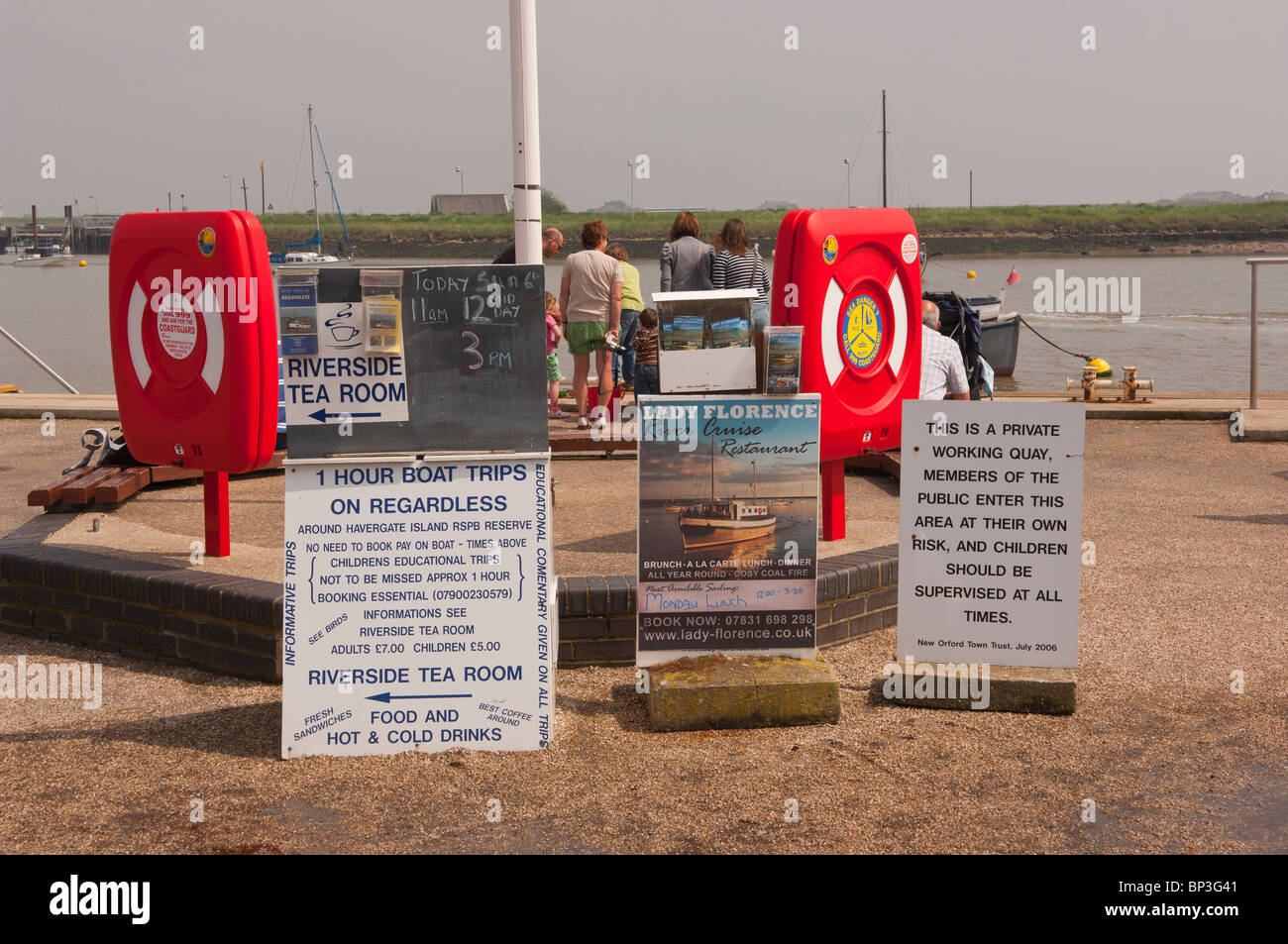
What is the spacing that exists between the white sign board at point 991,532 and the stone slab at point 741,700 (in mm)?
464

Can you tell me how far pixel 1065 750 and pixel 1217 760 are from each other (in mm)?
488

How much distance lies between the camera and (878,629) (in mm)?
6148

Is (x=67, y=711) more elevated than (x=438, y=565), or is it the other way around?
(x=438, y=565)

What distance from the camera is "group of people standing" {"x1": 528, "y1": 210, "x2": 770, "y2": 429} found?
9.90 m

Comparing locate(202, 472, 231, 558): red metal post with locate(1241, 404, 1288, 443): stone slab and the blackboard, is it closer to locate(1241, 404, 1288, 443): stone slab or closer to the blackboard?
the blackboard

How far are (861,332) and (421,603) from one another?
286 centimetres

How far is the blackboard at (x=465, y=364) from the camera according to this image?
481 centimetres

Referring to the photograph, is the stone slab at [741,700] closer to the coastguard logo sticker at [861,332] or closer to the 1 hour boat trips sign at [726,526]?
the 1 hour boat trips sign at [726,526]

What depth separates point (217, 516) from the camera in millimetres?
6191

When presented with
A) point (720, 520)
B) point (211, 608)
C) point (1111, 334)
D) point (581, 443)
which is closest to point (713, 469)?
point (720, 520)

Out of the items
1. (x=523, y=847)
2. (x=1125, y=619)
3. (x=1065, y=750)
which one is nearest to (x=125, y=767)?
(x=523, y=847)

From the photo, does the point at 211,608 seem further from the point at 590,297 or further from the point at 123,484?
the point at 590,297

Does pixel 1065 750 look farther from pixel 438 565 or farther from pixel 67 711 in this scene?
pixel 67 711

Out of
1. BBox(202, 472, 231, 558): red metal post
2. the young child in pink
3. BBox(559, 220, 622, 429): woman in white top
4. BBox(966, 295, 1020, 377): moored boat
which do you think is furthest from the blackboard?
BBox(966, 295, 1020, 377): moored boat
